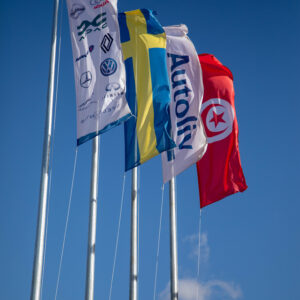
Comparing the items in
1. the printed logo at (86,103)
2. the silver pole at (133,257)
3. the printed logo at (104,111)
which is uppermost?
the printed logo at (86,103)

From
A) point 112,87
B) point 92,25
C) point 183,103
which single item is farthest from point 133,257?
point 92,25

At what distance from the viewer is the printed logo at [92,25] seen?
695 inches

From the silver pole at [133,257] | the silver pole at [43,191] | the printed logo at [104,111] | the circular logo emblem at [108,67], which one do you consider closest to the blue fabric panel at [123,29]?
the silver pole at [43,191]

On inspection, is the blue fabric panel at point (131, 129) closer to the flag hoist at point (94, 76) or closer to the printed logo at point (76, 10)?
the flag hoist at point (94, 76)

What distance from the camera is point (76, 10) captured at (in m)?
18.3

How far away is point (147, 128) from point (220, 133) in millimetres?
4893

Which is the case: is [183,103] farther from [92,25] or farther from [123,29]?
[92,25]

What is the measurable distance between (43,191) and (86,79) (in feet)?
12.0

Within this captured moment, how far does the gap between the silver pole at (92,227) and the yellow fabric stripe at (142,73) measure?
72.8 inches

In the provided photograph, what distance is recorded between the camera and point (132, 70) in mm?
18812

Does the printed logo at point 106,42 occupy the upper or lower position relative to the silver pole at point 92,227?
upper

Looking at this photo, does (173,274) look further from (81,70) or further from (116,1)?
(116,1)

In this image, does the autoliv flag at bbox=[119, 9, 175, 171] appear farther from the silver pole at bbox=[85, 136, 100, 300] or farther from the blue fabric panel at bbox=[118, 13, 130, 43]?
the silver pole at bbox=[85, 136, 100, 300]

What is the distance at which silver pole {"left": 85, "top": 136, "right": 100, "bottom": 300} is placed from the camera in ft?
54.6
